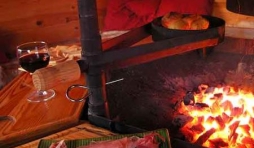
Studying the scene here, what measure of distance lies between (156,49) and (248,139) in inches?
17.4

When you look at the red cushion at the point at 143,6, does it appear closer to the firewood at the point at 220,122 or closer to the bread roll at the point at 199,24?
the bread roll at the point at 199,24

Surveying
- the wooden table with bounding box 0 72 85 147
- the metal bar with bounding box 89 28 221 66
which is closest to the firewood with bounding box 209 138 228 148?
the metal bar with bounding box 89 28 221 66

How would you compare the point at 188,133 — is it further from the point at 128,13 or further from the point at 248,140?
the point at 128,13

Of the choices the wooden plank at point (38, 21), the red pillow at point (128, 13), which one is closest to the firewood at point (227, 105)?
the red pillow at point (128, 13)

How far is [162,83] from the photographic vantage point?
140cm

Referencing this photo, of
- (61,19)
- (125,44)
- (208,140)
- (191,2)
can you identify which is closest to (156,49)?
(125,44)

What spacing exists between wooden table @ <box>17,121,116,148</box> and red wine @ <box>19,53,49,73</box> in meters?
0.31

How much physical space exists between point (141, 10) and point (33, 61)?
1319mm

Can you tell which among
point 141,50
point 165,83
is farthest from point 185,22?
point 141,50

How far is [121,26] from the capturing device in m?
2.34

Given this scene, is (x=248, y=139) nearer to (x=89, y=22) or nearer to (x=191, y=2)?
(x=89, y=22)

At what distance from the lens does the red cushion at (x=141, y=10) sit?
210 centimetres

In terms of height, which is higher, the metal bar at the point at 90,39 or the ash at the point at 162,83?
the metal bar at the point at 90,39

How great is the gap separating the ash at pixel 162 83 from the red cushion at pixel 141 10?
51 centimetres
